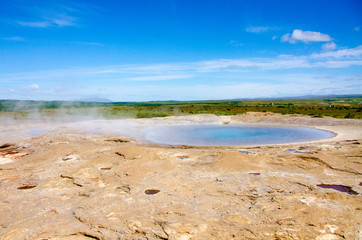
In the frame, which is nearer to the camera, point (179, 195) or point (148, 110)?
point (179, 195)

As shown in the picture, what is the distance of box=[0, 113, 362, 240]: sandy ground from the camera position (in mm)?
5039

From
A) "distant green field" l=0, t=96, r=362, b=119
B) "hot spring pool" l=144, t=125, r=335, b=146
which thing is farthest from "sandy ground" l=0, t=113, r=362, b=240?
"distant green field" l=0, t=96, r=362, b=119

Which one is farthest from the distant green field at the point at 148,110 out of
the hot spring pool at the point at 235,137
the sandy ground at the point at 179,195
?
the sandy ground at the point at 179,195

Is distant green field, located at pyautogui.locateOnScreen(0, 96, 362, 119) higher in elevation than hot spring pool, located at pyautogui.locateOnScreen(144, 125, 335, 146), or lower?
higher

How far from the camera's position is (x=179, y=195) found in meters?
6.81

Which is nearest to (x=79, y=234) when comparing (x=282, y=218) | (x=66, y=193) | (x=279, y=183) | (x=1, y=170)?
(x=66, y=193)

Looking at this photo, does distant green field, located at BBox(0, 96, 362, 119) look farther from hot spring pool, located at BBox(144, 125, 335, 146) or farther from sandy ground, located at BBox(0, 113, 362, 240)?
sandy ground, located at BBox(0, 113, 362, 240)

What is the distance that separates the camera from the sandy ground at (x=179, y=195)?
5039 millimetres

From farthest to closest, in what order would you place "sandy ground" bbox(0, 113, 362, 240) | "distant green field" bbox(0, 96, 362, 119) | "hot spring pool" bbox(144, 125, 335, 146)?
"distant green field" bbox(0, 96, 362, 119)
"hot spring pool" bbox(144, 125, 335, 146)
"sandy ground" bbox(0, 113, 362, 240)

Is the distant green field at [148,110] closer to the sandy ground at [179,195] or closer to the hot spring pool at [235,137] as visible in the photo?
the hot spring pool at [235,137]

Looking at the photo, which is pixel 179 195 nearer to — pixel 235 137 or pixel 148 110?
pixel 235 137

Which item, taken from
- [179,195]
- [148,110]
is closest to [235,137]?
[179,195]

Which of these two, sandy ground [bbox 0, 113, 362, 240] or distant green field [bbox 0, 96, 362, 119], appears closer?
sandy ground [bbox 0, 113, 362, 240]

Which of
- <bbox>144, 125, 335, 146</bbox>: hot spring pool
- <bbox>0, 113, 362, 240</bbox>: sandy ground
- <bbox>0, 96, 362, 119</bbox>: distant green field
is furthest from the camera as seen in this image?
<bbox>0, 96, 362, 119</bbox>: distant green field
